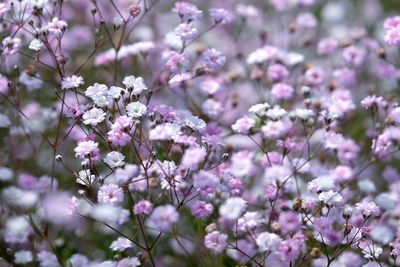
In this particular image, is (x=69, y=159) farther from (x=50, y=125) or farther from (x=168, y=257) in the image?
(x=168, y=257)

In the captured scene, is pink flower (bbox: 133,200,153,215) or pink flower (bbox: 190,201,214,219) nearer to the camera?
pink flower (bbox: 133,200,153,215)

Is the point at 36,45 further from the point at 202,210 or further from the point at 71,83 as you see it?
the point at 202,210

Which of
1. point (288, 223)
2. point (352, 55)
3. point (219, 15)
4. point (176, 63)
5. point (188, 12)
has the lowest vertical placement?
point (288, 223)

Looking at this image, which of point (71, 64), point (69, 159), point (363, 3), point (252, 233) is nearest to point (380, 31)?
point (363, 3)

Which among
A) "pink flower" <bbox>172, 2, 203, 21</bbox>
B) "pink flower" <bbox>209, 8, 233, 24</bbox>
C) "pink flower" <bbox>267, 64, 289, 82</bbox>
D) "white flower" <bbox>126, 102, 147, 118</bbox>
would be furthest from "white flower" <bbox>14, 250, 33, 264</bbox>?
"pink flower" <bbox>267, 64, 289, 82</bbox>

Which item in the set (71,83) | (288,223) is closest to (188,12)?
(71,83)

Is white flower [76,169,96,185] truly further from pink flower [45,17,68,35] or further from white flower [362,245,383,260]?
white flower [362,245,383,260]

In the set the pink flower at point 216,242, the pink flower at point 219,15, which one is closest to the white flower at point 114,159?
the pink flower at point 216,242

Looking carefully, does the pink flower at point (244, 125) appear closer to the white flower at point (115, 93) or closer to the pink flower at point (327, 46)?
the white flower at point (115, 93)
